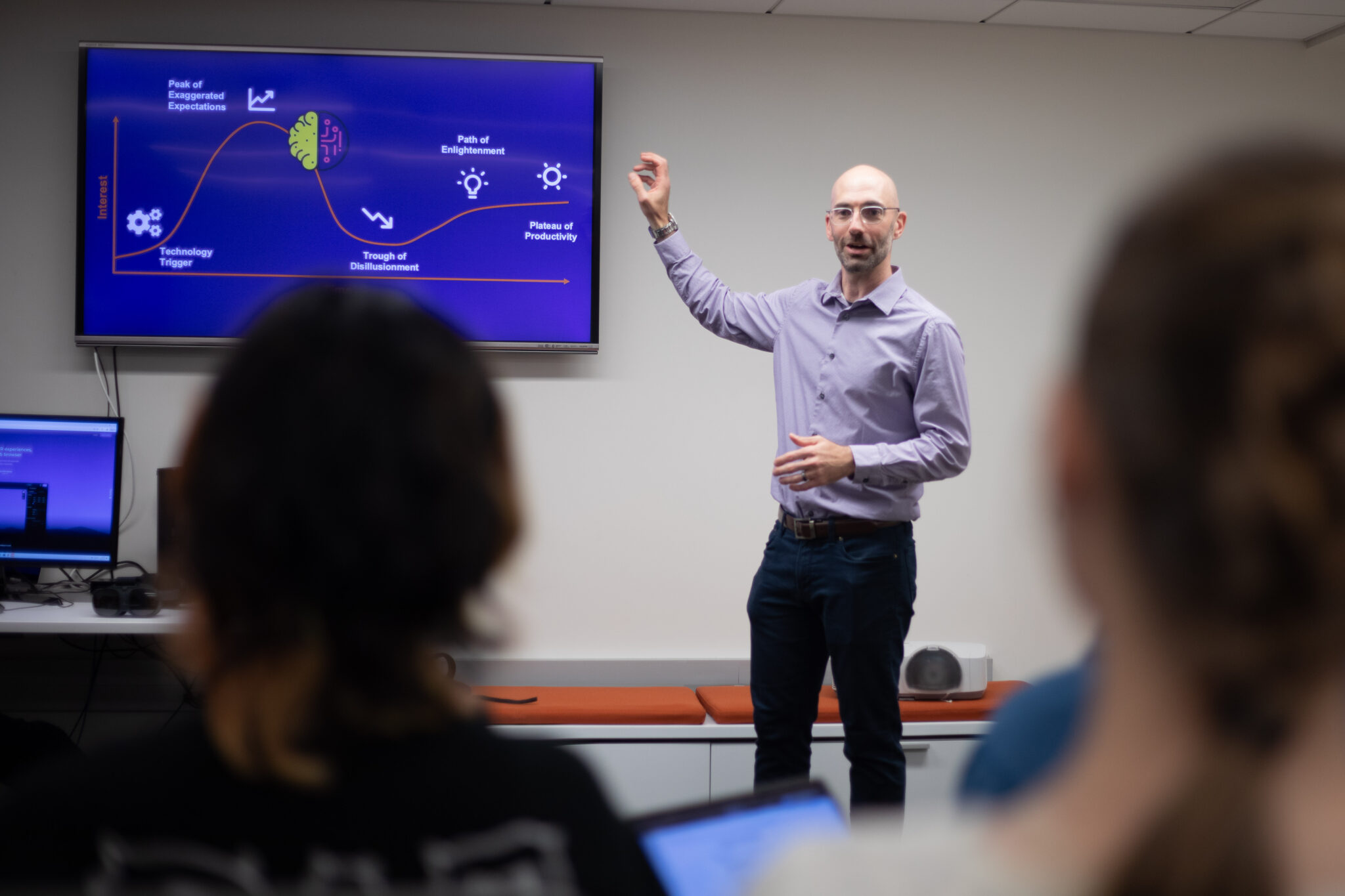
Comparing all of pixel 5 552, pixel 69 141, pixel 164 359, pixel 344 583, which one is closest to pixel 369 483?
pixel 344 583

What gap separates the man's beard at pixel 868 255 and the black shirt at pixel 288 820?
212 centimetres

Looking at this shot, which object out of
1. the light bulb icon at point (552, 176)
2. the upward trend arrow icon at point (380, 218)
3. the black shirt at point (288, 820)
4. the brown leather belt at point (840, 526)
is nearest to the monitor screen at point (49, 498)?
the upward trend arrow icon at point (380, 218)

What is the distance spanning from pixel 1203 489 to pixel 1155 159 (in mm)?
3958

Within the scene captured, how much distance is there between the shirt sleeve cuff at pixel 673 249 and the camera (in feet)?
9.02

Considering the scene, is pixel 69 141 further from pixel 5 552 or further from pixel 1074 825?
pixel 1074 825

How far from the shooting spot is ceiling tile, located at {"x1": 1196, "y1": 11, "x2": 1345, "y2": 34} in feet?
11.8

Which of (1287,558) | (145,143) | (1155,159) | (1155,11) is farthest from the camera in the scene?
(1155,159)

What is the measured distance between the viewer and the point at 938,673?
3350mm

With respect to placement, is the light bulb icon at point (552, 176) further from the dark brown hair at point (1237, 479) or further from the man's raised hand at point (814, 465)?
the dark brown hair at point (1237, 479)

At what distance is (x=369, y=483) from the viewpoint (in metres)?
0.66

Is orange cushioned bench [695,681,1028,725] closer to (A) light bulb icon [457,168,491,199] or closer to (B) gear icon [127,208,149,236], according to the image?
(A) light bulb icon [457,168,491,199]

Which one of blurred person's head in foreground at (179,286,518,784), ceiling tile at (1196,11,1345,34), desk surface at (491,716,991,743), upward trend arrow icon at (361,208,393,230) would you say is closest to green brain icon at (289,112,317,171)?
upward trend arrow icon at (361,208,393,230)

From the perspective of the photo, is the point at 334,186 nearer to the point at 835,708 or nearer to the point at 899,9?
the point at 899,9

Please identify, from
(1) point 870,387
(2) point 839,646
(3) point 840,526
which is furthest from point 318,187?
Result: (2) point 839,646
